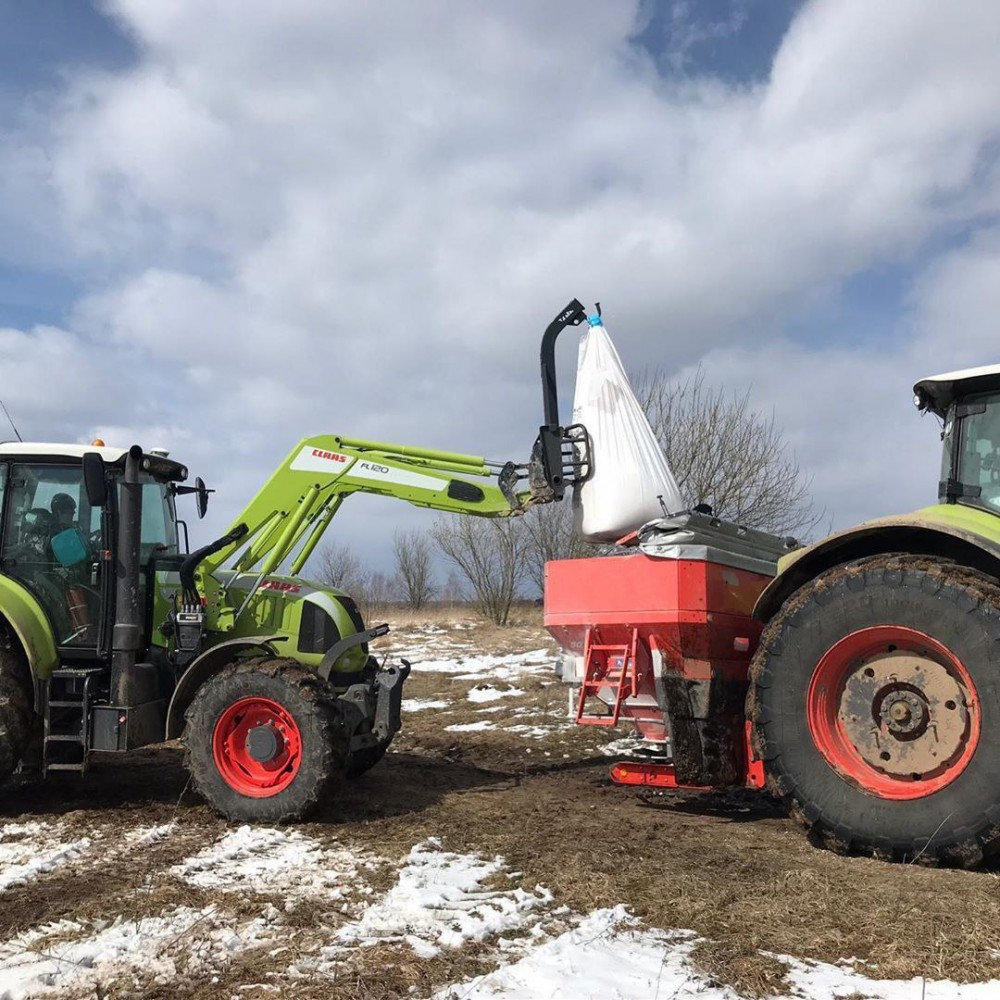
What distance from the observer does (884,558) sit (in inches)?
196

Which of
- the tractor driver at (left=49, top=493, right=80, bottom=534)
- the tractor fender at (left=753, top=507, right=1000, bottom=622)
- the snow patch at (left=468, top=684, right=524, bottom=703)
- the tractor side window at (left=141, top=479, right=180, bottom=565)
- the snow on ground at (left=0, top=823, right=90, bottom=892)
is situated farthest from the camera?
the snow patch at (left=468, top=684, right=524, bottom=703)

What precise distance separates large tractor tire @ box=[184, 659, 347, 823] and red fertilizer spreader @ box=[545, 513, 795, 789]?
1.62 m

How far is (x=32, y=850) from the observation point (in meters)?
5.43

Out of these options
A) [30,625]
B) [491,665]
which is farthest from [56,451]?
[491,665]

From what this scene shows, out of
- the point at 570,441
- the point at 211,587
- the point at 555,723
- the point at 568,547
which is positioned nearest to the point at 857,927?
the point at 570,441

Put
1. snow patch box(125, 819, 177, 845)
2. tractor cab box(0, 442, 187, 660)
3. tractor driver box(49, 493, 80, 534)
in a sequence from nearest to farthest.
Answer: snow patch box(125, 819, 177, 845) → tractor cab box(0, 442, 187, 660) → tractor driver box(49, 493, 80, 534)

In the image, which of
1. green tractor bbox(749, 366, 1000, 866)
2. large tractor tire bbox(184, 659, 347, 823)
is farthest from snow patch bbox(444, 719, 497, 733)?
green tractor bbox(749, 366, 1000, 866)

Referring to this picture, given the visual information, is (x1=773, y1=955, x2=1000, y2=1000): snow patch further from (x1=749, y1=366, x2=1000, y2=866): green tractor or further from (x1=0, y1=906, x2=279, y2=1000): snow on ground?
(x1=0, y1=906, x2=279, y2=1000): snow on ground

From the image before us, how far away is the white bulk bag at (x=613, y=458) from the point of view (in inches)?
254

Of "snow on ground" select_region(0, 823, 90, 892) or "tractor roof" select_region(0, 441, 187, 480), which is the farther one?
"tractor roof" select_region(0, 441, 187, 480)

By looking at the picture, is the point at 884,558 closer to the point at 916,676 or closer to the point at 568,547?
the point at 916,676

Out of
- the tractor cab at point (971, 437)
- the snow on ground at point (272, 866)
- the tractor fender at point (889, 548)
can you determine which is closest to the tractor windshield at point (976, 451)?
the tractor cab at point (971, 437)

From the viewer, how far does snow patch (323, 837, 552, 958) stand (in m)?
3.80

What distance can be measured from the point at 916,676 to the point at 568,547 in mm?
21689
